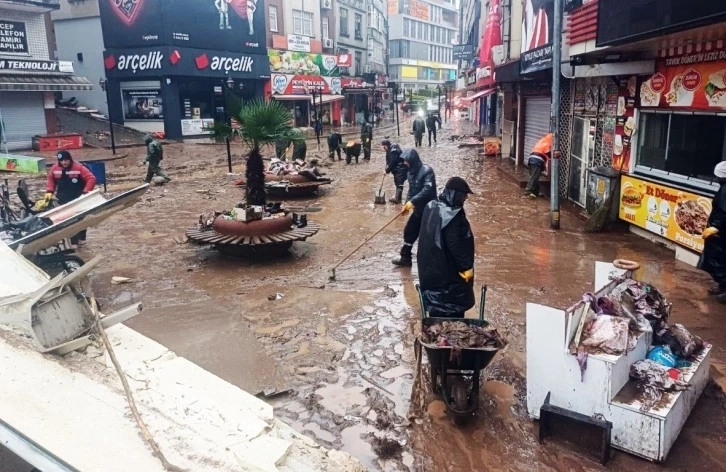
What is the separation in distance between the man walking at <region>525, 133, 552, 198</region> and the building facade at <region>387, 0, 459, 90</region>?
59585mm

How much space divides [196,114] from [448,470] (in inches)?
1219

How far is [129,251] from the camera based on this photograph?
9750 mm

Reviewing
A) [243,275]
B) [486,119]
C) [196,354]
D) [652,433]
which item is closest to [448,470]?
[652,433]

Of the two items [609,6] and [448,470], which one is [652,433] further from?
[609,6]

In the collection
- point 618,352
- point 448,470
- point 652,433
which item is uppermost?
point 618,352

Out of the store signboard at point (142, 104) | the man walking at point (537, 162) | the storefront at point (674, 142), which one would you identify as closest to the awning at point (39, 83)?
the store signboard at point (142, 104)

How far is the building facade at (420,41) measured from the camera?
71250mm

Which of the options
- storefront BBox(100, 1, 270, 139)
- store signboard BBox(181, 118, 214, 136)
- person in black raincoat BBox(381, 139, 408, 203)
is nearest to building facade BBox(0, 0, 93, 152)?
storefront BBox(100, 1, 270, 139)

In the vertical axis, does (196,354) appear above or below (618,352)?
below

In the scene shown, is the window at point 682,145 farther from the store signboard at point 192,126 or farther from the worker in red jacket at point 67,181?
the store signboard at point 192,126

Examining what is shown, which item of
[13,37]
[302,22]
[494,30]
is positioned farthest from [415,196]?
[302,22]

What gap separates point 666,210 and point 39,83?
24617mm

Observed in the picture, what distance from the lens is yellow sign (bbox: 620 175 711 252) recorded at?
804cm

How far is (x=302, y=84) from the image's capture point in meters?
39.6
